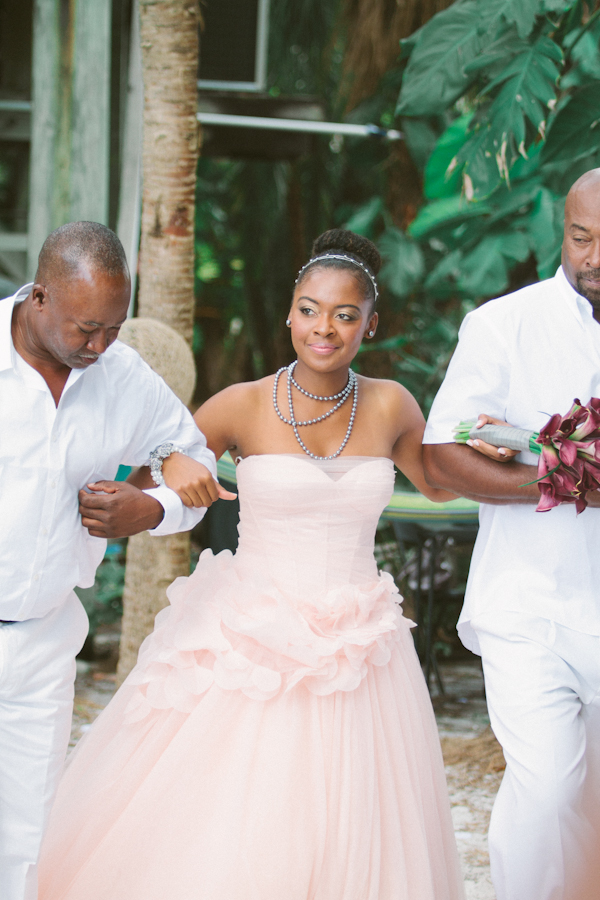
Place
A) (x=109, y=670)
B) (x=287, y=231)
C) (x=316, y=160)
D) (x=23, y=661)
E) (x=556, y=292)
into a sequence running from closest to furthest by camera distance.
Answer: (x=23, y=661)
(x=556, y=292)
(x=109, y=670)
(x=316, y=160)
(x=287, y=231)

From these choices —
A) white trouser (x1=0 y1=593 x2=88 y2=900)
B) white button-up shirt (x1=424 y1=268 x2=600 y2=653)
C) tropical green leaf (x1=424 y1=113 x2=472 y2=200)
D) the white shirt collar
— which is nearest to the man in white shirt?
white trouser (x1=0 y1=593 x2=88 y2=900)

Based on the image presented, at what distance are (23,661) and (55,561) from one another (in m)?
0.28

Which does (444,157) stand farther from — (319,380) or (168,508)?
(168,508)

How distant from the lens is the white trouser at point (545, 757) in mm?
2902

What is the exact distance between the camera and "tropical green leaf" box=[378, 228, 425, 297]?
8422mm

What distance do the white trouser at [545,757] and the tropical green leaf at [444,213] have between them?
3513 mm

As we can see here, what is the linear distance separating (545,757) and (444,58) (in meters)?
3.99

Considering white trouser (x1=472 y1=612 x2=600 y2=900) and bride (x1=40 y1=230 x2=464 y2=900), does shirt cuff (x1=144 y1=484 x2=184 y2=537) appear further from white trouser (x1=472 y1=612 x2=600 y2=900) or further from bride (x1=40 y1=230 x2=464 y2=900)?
white trouser (x1=472 y1=612 x2=600 y2=900)

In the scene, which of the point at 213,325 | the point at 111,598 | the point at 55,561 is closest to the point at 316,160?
the point at 213,325

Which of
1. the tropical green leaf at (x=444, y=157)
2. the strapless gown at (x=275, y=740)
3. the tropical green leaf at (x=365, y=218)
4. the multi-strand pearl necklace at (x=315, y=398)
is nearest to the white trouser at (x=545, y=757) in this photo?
the strapless gown at (x=275, y=740)

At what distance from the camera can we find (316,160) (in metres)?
11.5

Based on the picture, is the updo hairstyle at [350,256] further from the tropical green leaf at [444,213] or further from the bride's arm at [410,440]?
the tropical green leaf at [444,213]

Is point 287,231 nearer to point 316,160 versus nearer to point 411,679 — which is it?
point 316,160

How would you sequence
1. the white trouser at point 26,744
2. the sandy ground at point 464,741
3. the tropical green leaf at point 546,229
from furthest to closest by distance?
the tropical green leaf at point 546,229 < the sandy ground at point 464,741 < the white trouser at point 26,744
